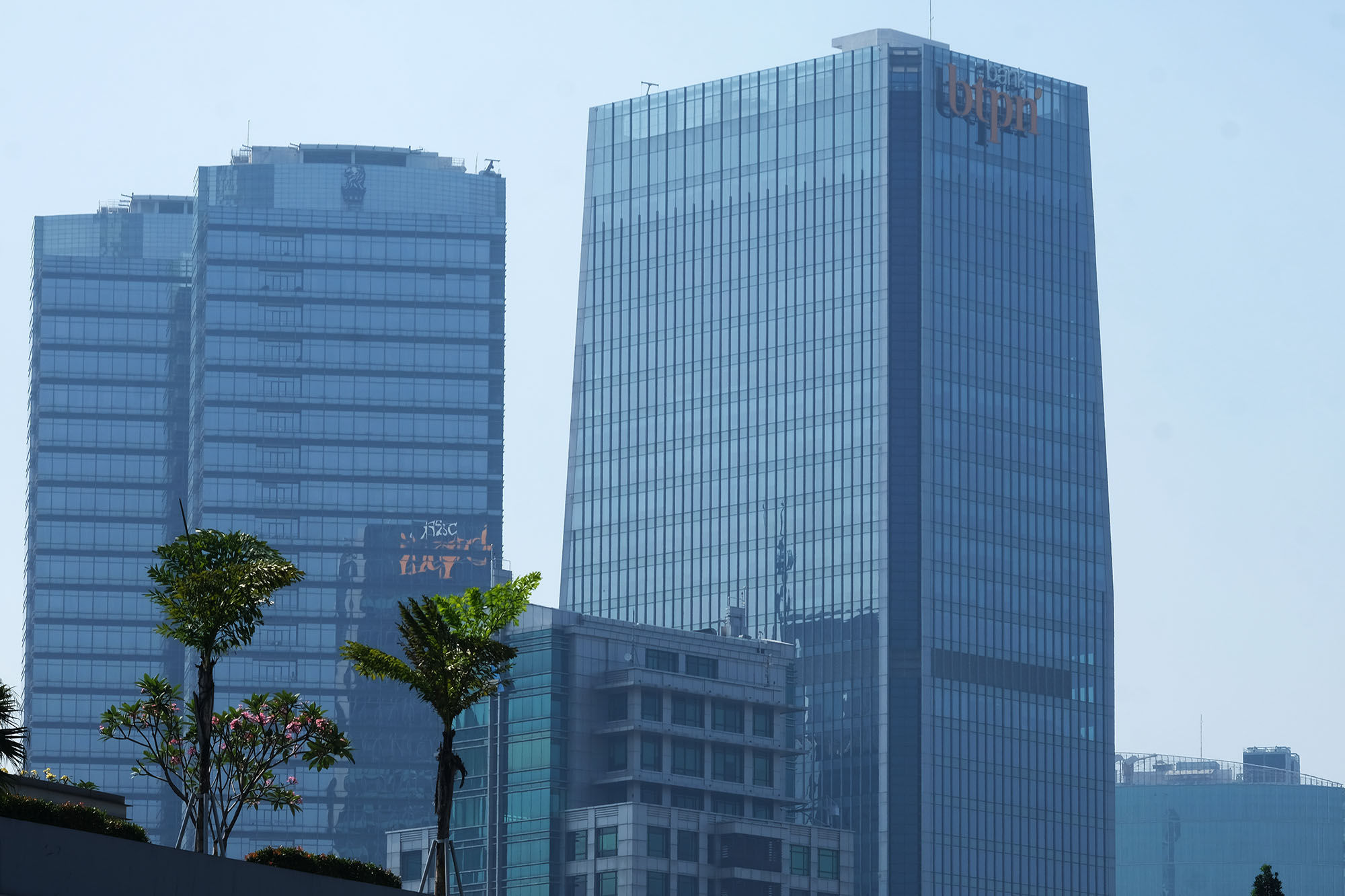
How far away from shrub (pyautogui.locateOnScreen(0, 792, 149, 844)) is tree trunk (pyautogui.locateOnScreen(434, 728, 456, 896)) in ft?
37.1

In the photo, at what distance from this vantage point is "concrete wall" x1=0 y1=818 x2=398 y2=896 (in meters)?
59.2

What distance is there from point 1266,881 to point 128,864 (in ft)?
190

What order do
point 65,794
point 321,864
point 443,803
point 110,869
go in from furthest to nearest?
point 443,803 → point 321,864 → point 65,794 → point 110,869

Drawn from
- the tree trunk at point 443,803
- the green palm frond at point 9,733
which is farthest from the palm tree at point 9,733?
the tree trunk at point 443,803

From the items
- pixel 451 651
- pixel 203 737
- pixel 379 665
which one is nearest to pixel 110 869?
pixel 203 737

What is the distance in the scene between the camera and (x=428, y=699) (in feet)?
261

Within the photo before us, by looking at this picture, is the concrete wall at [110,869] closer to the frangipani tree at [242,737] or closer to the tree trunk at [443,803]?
the tree trunk at [443,803]

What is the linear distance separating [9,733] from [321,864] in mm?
12563

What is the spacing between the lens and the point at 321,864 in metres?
72.4

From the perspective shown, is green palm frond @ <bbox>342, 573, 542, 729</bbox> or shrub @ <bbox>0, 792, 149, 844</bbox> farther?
green palm frond @ <bbox>342, 573, 542, 729</bbox>

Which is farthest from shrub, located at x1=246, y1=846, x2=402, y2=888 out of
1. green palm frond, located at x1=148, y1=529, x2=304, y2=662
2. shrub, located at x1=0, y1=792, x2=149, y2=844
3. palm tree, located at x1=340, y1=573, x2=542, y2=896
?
green palm frond, located at x1=148, y1=529, x2=304, y2=662

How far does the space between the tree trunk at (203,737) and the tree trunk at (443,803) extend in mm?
7091

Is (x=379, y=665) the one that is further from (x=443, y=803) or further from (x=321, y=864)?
(x=321, y=864)

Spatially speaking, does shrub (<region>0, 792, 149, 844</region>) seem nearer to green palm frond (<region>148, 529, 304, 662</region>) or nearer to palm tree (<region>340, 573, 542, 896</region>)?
green palm frond (<region>148, 529, 304, 662</region>)
